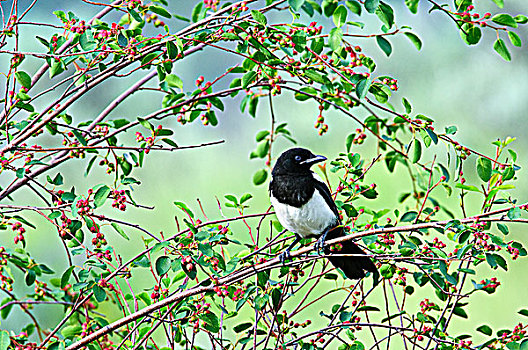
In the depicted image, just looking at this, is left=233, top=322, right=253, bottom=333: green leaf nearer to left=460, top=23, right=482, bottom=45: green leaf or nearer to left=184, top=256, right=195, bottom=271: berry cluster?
left=184, top=256, right=195, bottom=271: berry cluster

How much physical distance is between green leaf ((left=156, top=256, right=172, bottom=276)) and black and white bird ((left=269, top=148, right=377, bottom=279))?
0.52m

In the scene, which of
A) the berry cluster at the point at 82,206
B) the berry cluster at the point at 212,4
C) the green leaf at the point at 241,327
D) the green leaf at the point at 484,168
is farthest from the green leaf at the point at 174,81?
the green leaf at the point at 484,168

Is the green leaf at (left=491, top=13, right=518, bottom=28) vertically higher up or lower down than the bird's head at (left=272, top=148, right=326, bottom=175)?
higher up

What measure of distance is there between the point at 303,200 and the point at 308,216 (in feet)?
0.20

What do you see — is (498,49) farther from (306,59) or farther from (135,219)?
(135,219)

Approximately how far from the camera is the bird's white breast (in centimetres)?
171

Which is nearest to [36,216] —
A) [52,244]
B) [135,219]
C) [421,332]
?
[52,244]

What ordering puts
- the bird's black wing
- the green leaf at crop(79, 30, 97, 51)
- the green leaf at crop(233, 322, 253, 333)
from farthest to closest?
the bird's black wing < the green leaf at crop(233, 322, 253, 333) < the green leaf at crop(79, 30, 97, 51)

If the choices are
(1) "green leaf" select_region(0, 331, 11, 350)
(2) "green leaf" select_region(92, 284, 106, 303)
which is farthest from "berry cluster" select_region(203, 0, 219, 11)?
(1) "green leaf" select_region(0, 331, 11, 350)

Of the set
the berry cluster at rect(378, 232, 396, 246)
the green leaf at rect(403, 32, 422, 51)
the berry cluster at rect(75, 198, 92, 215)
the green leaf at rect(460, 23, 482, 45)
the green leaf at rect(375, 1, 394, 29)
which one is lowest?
the berry cluster at rect(75, 198, 92, 215)

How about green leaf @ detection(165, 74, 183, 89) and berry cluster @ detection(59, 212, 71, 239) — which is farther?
green leaf @ detection(165, 74, 183, 89)

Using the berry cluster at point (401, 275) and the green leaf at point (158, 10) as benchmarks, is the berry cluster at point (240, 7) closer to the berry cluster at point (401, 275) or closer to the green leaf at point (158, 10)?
the green leaf at point (158, 10)

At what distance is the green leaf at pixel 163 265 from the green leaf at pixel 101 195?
17 centimetres

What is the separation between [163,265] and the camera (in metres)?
1.20
